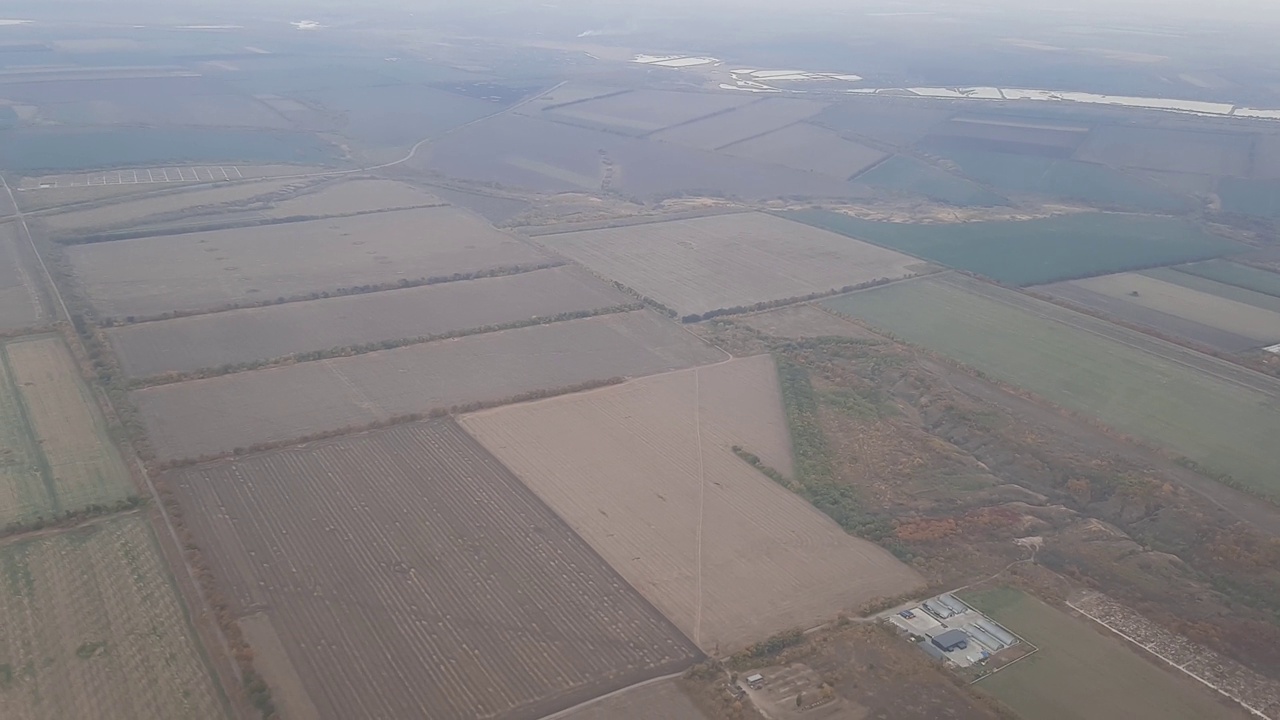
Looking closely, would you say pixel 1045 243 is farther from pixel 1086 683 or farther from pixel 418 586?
pixel 418 586

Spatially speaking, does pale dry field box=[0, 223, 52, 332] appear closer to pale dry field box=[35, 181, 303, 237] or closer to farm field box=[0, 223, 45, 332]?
farm field box=[0, 223, 45, 332]

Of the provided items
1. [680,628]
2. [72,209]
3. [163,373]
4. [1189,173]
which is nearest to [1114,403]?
[680,628]

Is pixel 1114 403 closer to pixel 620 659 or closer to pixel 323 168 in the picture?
pixel 620 659

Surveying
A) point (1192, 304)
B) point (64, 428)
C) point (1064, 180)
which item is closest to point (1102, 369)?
point (1192, 304)

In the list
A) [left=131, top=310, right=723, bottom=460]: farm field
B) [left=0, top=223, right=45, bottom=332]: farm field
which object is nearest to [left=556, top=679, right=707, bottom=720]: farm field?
[left=131, top=310, right=723, bottom=460]: farm field

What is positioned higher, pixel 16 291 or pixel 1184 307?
pixel 1184 307

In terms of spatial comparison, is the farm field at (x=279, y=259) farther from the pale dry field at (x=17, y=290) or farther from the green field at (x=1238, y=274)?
the green field at (x=1238, y=274)
